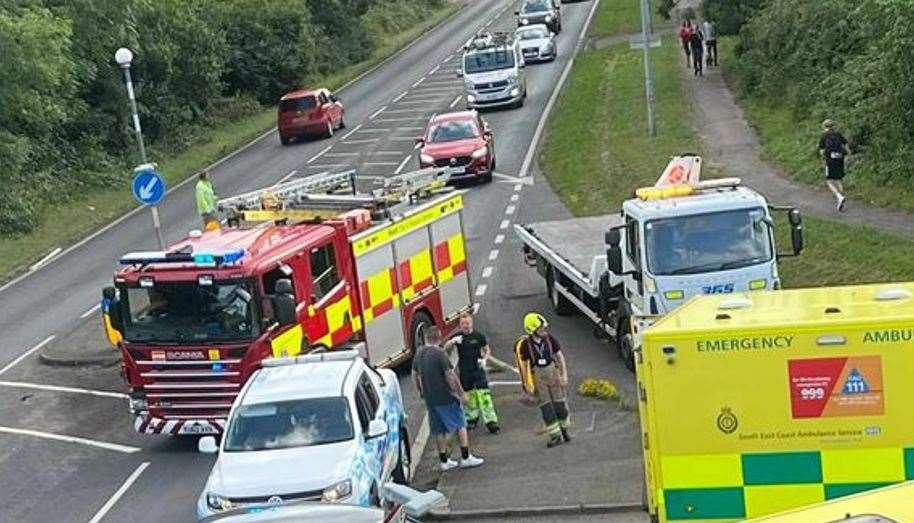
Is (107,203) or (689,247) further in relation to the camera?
(107,203)

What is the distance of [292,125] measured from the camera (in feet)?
156

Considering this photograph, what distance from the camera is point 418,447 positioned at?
1728cm

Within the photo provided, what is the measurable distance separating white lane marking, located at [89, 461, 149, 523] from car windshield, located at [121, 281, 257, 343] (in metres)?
1.59

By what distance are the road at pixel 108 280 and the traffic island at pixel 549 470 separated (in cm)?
173

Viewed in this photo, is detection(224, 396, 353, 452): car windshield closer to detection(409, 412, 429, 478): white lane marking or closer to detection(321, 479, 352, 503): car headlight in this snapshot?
detection(321, 479, 352, 503): car headlight

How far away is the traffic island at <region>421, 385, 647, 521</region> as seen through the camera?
46.3ft

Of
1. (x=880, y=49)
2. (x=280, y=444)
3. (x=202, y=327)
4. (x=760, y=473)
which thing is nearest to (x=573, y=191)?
(x=880, y=49)

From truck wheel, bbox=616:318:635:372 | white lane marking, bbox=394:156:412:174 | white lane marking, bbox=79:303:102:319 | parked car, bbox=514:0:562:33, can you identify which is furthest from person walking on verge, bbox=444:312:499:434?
parked car, bbox=514:0:562:33

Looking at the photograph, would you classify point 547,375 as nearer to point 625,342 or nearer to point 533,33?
point 625,342

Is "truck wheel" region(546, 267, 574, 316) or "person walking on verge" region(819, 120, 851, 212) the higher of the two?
"person walking on verge" region(819, 120, 851, 212)

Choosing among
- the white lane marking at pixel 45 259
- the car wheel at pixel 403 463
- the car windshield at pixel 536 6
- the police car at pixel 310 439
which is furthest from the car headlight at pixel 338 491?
the car windshield at pixel 536 6

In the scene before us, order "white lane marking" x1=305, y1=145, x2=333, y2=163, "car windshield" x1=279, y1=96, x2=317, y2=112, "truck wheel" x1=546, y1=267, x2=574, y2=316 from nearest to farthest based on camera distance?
"truck wheel" x1=546, y1=267, x2=574, y2=316, "white lane marking" x1=305, y1=145, x2=333, y2=163, "car windshield" x1=279, y1=96, x2=317, y2=112

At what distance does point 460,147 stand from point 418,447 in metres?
19.7

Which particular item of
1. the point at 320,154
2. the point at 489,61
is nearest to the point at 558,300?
the point at 320,154
